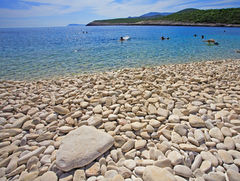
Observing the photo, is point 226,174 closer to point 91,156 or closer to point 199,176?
point 199,176

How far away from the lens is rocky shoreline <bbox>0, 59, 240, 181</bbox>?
1.75m

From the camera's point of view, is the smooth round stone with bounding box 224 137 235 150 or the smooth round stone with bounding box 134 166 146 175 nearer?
the smooth round stone with bounding box 134 166 146 175

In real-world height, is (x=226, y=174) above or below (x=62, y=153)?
below

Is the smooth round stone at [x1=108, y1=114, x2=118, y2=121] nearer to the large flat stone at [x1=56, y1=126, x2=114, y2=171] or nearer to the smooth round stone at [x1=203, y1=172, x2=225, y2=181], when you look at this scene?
the large flat stone at [x1=56, y1=126, x2=114, y2=171]

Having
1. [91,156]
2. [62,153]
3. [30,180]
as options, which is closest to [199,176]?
[91,156]

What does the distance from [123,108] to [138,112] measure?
1.22 ft

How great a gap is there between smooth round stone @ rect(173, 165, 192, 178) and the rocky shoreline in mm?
10

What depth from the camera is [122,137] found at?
225cm

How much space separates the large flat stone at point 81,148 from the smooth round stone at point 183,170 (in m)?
0.91

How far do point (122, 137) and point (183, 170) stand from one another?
0.92m

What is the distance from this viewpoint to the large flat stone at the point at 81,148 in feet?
5.91

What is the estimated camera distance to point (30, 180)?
1698mm

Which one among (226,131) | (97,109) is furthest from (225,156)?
(97,109)

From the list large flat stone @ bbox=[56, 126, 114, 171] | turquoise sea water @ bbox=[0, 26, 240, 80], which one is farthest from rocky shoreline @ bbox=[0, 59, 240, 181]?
turquoise sea water @ bbox=[0, 26, 240, 80]
